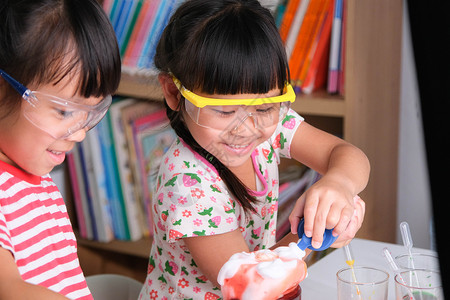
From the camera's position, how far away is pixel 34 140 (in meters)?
0.84

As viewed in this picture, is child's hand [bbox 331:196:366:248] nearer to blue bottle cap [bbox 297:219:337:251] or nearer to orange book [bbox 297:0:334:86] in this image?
blue bottle cap [bbox 297:219:337:251]

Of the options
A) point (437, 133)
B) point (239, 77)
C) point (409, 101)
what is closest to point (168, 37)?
point (239, 77)

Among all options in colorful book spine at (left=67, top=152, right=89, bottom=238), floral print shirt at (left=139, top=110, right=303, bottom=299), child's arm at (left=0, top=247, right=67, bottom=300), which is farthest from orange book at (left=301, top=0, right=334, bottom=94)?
child's arm at (left=0, top=247, right=67, bottom=300)

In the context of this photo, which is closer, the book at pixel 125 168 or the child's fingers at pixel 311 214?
the child's fingers at pixel 311 214

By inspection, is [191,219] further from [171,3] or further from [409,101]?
[409,101]

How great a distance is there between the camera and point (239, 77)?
37.0 inches

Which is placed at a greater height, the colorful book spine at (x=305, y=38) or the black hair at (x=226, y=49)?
the black hair at (x=226, y=49)

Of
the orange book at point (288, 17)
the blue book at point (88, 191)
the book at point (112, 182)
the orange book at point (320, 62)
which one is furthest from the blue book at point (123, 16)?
the orange book at point (320, 62)

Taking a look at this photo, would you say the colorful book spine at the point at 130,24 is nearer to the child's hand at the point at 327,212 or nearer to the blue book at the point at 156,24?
the blue book at the point at 156,24

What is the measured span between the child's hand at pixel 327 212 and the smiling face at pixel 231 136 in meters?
0.14

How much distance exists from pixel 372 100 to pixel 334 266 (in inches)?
28.3

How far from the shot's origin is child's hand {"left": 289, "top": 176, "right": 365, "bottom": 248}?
2.76 feet

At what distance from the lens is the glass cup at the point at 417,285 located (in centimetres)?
81

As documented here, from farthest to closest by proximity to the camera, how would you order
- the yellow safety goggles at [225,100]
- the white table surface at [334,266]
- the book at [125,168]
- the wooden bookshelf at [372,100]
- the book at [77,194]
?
the book at [77,194]
the book at [125,168]
the wooden bookshelf at [372,100]
the white table surface at [334,266]
the yellow safety goggles at [225,100]
